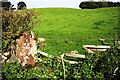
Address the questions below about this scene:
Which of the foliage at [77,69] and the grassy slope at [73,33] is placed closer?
the foliage at [77,69]

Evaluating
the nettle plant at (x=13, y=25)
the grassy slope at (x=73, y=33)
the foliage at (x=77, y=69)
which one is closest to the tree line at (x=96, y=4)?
the grassy slope at (x=73, y=33)

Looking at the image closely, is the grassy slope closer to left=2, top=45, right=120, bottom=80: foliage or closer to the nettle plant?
the nettle plant

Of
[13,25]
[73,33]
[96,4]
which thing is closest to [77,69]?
[13,25]

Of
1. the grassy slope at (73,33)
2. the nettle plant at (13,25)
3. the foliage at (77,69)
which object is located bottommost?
the grassy slope at (73,33)

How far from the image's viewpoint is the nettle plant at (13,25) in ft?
43.8

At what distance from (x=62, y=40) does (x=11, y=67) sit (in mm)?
5660

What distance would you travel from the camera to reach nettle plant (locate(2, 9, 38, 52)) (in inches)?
525

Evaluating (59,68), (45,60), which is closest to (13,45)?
(45,60)

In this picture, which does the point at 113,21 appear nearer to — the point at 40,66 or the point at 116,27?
the point at 116,27

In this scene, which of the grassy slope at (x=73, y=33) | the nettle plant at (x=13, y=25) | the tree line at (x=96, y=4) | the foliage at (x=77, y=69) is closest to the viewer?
the foliage at (x=77, y=69)

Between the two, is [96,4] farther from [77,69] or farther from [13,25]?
[77,69]

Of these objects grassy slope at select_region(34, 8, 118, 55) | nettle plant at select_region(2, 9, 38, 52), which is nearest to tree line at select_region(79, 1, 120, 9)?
grassy slope at select_region(34, 8, 118, 55)

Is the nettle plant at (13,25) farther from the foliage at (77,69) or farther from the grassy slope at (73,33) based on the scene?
the foliage at (77,69)

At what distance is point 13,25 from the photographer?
1374 cm
